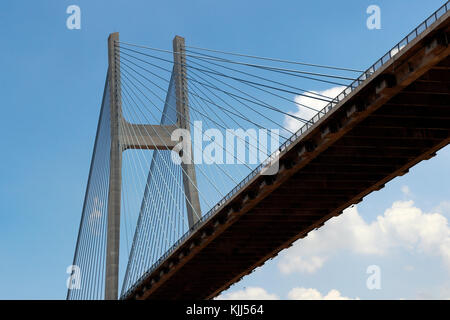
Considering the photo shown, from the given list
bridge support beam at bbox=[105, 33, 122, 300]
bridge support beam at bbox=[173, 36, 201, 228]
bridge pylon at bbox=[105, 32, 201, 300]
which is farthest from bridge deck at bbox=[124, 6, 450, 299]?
bridge support beam at bbox=[173, 36, 201, 228]

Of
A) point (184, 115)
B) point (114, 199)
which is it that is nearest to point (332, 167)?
point (184, 115)

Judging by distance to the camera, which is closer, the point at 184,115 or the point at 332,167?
the point at 332,167

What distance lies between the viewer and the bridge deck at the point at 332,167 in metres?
26.0

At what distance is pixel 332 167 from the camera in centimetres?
3300

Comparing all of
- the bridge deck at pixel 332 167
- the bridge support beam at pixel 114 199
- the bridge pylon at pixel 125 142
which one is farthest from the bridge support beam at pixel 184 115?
the bridge support beam at pixel 114 199

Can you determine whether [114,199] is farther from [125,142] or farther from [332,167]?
[332,167]

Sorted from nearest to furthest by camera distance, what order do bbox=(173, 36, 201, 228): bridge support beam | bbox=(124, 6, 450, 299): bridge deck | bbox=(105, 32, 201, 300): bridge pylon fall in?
bbox=(124, 6, 450, 299): bridge deck → bbox=(173, 36, 201, 228): bridge support beam → bbox=(105, 32, 201, 300): bridge pylon

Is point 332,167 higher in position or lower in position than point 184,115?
lower

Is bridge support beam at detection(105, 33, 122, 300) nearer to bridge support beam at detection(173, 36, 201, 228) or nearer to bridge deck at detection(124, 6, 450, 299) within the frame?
bridge deck at detection(124, 6, 450, 299)

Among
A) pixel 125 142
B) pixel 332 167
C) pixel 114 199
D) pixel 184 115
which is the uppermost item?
pixel 184 115

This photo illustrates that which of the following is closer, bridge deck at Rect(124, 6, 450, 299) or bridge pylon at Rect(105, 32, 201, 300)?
bridge deck at Rect(124, 6, 450, 299)

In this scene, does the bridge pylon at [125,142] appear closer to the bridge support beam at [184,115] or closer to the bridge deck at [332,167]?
the bridge support beam at [184,115]

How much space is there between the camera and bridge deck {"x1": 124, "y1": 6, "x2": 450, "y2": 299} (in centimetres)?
2600

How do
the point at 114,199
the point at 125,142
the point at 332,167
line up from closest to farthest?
the point at 332,167 → the point at 114,199 → the point at 125,142
